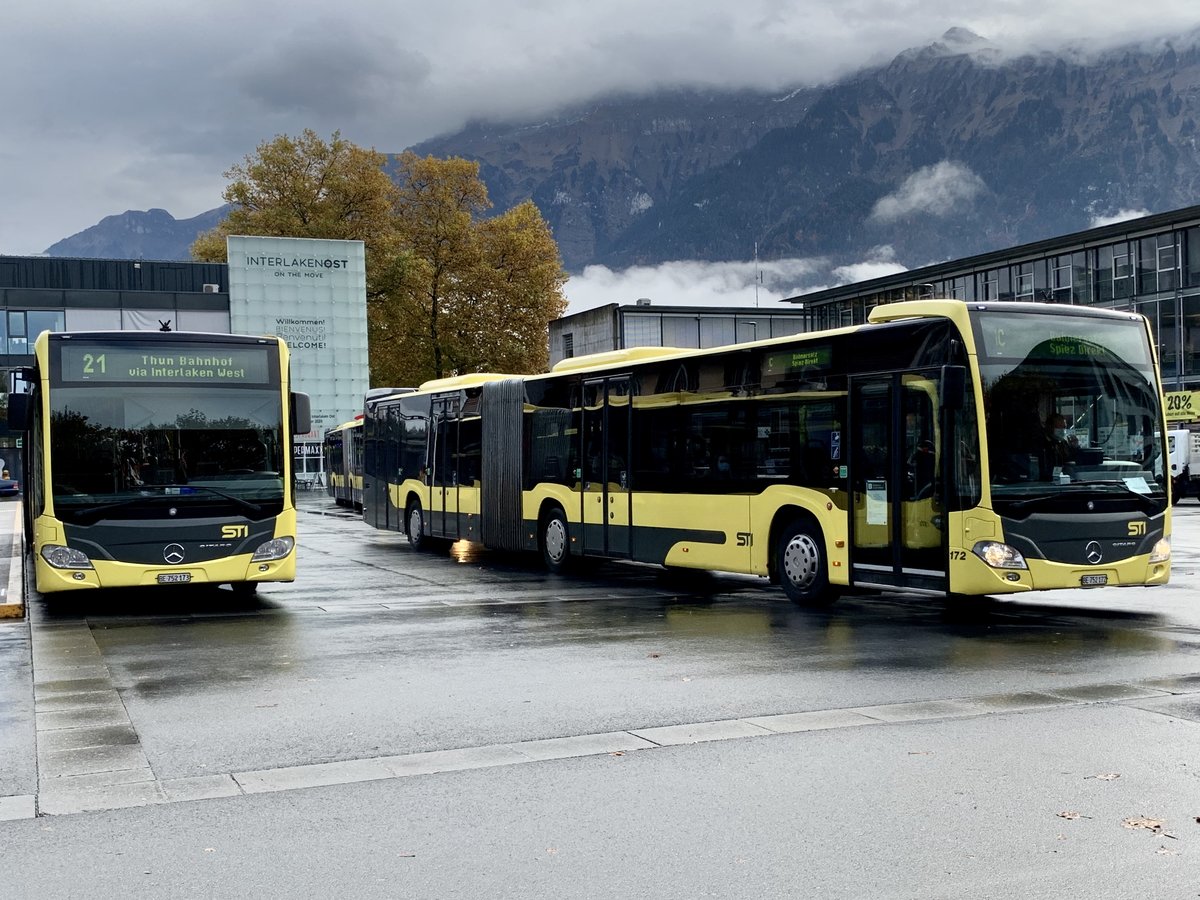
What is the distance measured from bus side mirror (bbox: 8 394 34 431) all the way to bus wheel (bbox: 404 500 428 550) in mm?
10756

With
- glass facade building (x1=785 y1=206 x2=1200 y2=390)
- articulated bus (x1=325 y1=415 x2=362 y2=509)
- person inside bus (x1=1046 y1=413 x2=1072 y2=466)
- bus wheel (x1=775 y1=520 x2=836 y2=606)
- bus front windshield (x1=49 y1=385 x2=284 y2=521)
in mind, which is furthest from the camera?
glass facade building (x1=785 y1=206 x2=1200 y2=390)

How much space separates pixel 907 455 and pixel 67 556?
867 centimetres

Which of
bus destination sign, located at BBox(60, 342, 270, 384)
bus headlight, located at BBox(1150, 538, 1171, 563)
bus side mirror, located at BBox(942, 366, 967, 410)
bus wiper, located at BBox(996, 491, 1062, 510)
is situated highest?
bus destination sign, located at BBox(60, 342, 270, 384)

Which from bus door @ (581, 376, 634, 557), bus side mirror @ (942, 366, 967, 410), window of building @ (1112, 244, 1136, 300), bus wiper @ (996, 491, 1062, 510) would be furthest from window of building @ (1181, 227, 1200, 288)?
bus side mirror @ (942, 366, 967, 410)

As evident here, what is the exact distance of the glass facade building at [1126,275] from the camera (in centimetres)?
5719

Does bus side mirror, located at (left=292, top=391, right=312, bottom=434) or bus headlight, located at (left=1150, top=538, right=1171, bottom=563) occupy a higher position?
bus side mirror, located at (left=292, top=391, right=312, bottom=434)

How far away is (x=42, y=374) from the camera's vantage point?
48.0 ft

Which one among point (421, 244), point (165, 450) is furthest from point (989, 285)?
point (165, 450)

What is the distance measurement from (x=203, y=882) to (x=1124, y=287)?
60.7 metres

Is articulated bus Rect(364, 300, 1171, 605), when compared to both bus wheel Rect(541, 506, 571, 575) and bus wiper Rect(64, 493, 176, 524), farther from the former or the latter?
bus wiper Rect(64, 493, 176, 524)

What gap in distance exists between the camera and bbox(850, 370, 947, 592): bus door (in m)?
13.0

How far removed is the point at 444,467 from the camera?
23.8 meters

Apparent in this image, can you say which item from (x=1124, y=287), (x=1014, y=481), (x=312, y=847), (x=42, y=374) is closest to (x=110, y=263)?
(x=1124, y=287)

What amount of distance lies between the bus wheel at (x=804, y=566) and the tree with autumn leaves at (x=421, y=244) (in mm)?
52904
